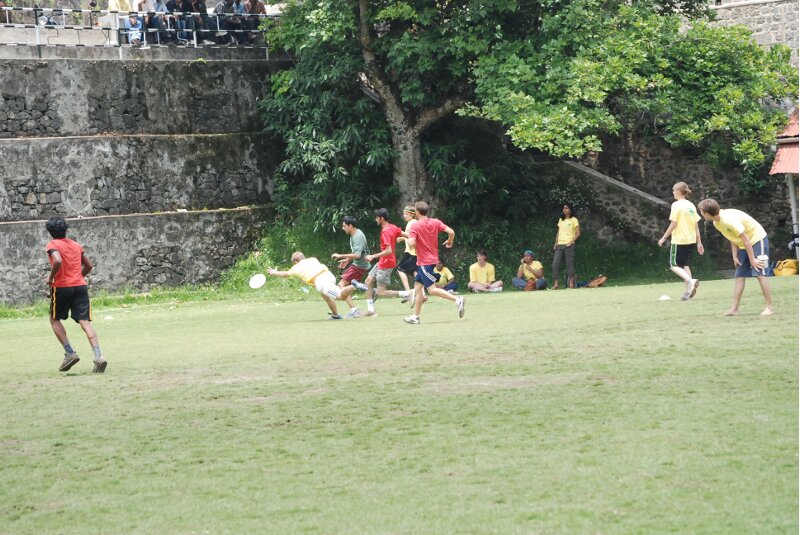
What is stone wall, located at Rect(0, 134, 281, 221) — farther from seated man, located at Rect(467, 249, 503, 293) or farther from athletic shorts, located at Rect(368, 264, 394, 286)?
athletic shorts, located at Rect(368, 264, 394, 286)

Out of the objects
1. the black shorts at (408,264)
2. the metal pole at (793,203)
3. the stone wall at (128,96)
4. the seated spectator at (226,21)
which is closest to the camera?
the black shorts at (408,264)

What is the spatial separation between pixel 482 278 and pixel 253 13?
855 centimetres

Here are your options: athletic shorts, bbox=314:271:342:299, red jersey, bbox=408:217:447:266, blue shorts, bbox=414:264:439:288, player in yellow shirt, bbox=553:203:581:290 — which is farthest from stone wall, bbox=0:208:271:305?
blue shorts, bbox=414:264:439:288

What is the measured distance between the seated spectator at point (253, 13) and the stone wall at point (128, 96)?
924 mm

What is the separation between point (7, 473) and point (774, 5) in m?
28.4

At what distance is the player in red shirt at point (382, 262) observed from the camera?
20.4 m

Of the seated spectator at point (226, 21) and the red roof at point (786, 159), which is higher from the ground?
the seated spectator at point (226, 21)

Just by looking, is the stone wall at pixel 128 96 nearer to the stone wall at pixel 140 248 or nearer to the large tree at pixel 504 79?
the large tree at pixel 504 79

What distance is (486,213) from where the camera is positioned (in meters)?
29.3

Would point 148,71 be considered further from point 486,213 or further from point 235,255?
point 486,213

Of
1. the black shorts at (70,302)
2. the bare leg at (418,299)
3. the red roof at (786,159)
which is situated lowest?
the bare leg at (418,299)

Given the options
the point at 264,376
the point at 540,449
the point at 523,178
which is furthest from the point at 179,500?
the point at 523,178

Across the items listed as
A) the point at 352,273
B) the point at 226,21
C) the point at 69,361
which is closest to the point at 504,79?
the point at 352,273

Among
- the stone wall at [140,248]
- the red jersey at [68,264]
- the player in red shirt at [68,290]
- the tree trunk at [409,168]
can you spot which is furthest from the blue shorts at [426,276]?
the tree trunk at [409,168]
